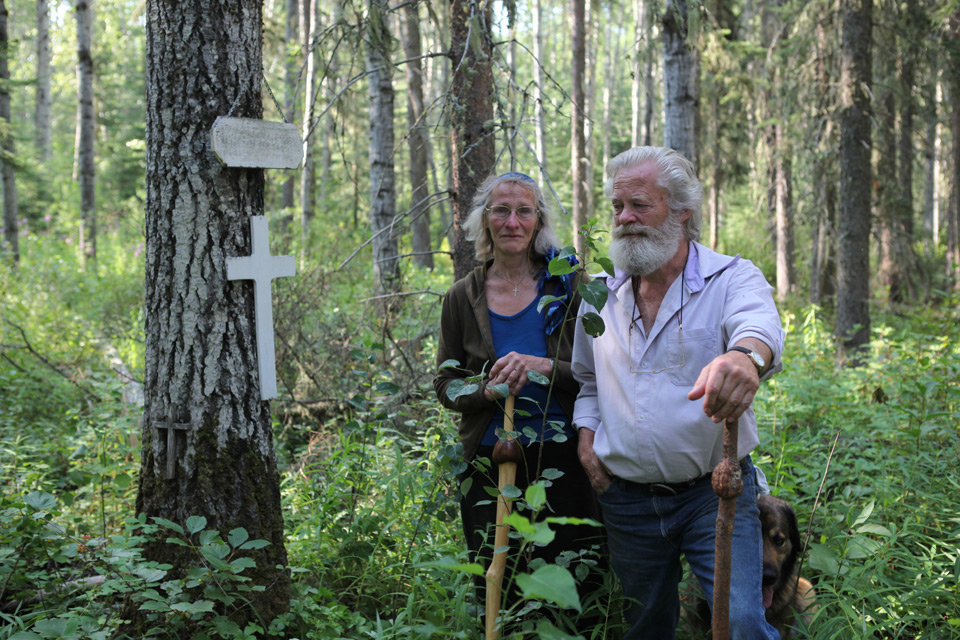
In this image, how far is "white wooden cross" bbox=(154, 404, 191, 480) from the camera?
2.98m

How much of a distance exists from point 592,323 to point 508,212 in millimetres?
778

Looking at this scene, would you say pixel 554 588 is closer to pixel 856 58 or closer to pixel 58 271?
pixel 856 58

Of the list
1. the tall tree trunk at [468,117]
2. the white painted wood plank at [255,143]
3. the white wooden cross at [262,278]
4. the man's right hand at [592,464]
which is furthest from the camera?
the tall tree trunk at [468,117]

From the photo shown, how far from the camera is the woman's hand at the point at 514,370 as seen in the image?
2736 mm

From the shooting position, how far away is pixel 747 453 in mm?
2539

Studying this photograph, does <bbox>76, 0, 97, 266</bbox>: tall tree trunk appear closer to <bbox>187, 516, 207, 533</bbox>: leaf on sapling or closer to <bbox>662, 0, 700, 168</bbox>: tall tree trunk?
<bbox>662, 0, 700, 168</bbox>: tall tree trunk

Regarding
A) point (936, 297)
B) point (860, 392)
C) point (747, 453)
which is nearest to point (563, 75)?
point (936, 297)

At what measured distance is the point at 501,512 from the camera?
2.60 meters

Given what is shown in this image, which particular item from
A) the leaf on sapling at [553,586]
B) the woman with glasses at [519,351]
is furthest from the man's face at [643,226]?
the leaf on sapling at [553,586]

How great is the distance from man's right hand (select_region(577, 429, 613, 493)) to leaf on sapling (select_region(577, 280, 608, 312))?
0.61m

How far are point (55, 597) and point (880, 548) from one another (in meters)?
3.54

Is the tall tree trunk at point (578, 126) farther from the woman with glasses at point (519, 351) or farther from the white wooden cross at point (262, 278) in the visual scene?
the white wooden cross at point (262, 278)

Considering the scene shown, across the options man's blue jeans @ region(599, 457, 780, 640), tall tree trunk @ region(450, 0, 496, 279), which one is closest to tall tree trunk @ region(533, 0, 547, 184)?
tall tree trunk @ region(450, 0, 496, 279)

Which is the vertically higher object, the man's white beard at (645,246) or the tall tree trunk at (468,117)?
the tall tree trunk at (468,117)
